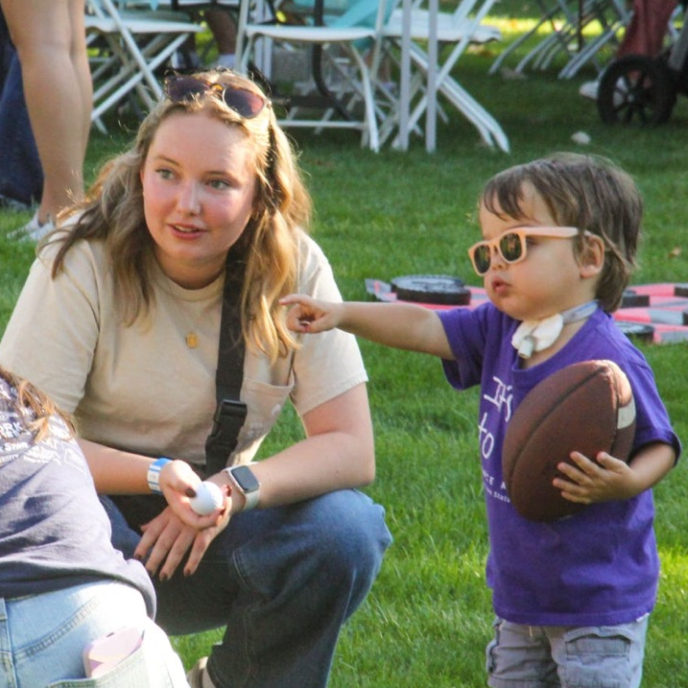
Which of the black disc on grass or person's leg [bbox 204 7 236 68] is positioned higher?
person's leg [bbox 204 7 236 68]

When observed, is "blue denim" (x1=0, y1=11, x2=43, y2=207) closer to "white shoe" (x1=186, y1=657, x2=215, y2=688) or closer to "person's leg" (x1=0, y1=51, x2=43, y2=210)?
"person's leg" (x1=0, y1=51, x2=43, y2=210)

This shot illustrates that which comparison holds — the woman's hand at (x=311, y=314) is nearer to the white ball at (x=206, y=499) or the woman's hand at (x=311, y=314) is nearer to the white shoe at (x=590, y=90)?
the white ball at (x=206, y=499)

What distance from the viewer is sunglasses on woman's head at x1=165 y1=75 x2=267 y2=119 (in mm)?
2660

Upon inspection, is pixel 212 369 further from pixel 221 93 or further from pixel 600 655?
pixel 600 655

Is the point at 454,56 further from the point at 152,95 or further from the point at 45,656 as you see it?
the point at 45,656

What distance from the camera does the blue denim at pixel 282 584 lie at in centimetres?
263

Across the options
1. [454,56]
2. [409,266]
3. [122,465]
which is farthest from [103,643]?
[454,56]

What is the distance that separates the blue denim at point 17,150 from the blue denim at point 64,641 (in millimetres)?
4721

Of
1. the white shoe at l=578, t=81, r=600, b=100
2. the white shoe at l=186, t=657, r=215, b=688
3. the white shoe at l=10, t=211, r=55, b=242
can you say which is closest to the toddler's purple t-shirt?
the white shoe at l=186, t=657, r=215, b=688

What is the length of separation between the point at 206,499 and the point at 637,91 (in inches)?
344

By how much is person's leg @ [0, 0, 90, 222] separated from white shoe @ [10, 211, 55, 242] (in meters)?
0.10

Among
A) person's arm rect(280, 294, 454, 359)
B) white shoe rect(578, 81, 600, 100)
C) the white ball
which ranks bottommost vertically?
white shoe rect(578, 81, 600, 100)

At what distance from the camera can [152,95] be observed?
30.9ft

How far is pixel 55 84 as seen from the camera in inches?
203
